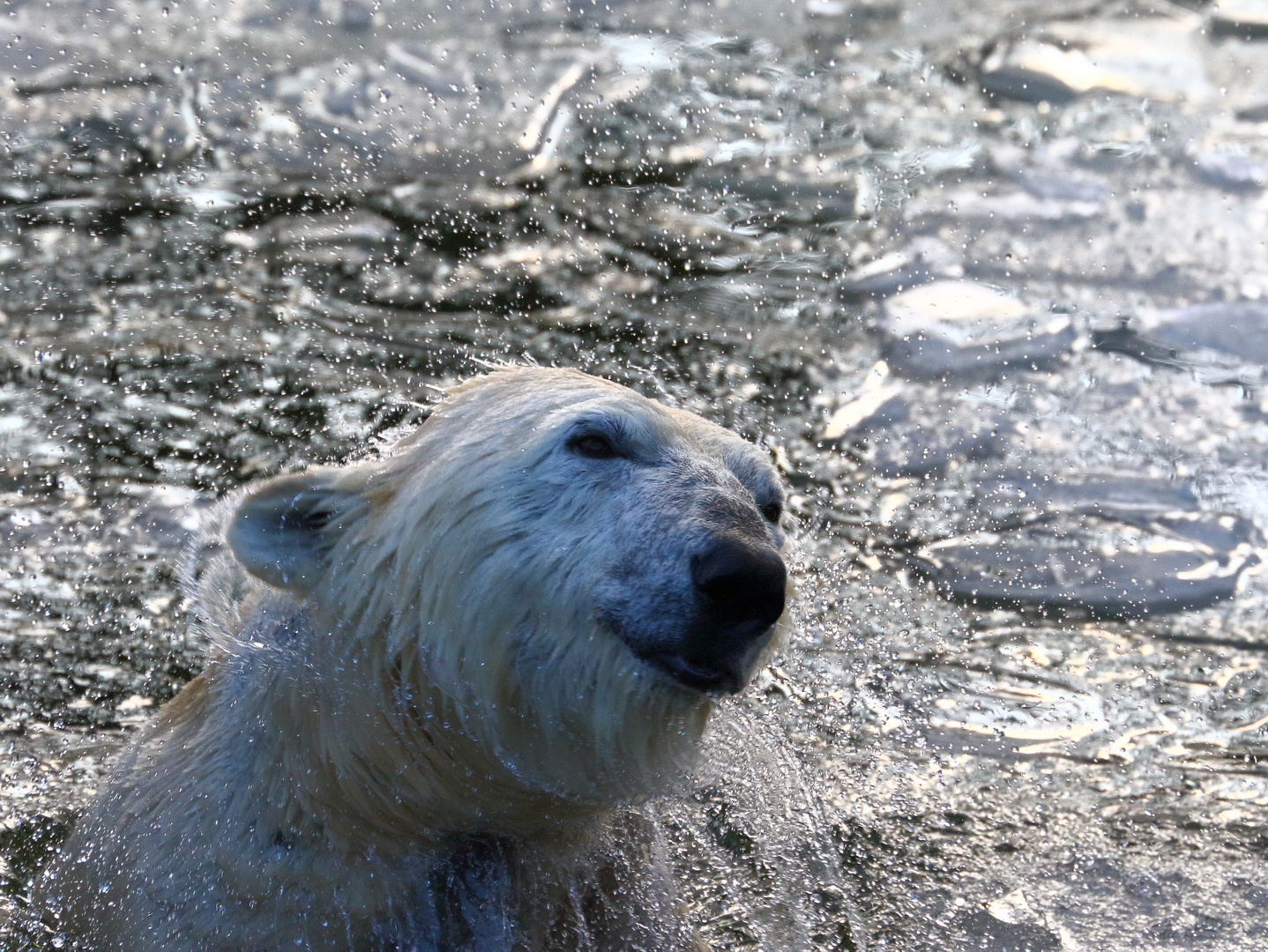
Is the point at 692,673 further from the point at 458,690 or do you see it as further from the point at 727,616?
the point at 458,690

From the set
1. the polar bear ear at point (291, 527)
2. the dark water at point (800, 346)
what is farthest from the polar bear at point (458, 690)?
the dark water at point (800, 346)

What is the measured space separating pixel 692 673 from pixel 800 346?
356cm

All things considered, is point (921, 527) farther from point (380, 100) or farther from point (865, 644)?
point (380, 100)

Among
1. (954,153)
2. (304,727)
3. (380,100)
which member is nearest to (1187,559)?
(954,153)

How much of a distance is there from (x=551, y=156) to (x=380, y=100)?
0.99m

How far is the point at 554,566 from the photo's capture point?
2350 millimetres

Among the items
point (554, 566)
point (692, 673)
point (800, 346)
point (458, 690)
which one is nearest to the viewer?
point (692, 673)

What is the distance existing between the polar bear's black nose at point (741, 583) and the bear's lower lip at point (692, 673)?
0.10 meters

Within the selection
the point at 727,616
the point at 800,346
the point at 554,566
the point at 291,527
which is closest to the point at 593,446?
the point at 554,566

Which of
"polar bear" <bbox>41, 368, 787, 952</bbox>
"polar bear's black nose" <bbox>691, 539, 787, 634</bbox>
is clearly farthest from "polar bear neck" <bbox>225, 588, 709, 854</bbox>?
"polar bear's black nose" <bbox>691, 539, 787, 634</bbox>

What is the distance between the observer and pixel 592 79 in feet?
22.4

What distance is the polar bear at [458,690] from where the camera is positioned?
7.53 feet

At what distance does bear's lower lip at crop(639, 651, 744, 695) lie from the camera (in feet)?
7.24

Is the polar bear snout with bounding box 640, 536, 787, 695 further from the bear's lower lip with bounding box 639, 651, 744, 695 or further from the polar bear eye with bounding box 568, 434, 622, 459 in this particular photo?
the polar bear eye with bounding box 568, 434, 622, 459
